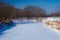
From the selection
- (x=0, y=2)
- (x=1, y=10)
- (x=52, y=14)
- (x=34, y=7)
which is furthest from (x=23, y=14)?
(x=1, y=10)

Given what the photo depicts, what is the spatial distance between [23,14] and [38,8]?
43.7ft

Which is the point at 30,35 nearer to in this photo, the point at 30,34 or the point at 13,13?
the point at 30,34

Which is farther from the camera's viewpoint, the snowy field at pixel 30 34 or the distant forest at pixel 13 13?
the distant forest at pixel 13 13

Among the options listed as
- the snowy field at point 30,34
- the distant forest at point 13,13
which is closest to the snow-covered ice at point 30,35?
the snowy field at point 30,34

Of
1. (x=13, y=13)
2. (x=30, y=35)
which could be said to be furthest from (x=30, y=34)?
(x=13, y=13)

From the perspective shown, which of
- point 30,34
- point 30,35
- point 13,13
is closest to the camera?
point 30,35

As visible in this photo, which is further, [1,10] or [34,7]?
[34,7]

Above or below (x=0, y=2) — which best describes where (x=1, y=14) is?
below

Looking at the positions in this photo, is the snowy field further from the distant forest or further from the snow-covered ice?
the distant forest

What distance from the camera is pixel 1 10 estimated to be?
17.9m

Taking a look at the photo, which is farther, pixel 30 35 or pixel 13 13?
pixel 13 13

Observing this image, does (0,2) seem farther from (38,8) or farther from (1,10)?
(38,8)

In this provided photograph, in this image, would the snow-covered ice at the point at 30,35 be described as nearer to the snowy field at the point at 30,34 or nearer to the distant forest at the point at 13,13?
the snowy field at the point at 30,34

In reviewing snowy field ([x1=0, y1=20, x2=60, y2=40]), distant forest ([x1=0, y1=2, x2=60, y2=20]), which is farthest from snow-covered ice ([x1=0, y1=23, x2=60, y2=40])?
distant forest ([x1=0, y1=2, x2=60, y2=20])
